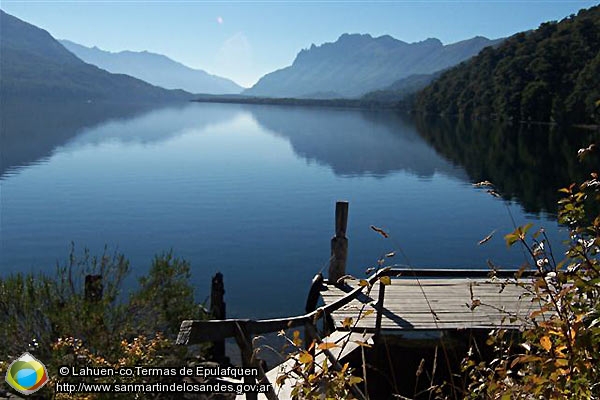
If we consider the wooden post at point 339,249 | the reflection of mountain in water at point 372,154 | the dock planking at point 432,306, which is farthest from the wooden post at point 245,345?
the reflection of mountain in water at point 372,154

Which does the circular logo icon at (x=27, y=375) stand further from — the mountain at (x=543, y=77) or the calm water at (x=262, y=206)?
the mountain at (x=543, y=77)

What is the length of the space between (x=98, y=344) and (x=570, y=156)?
59176 mm

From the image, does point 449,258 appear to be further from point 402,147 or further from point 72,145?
point 72,145

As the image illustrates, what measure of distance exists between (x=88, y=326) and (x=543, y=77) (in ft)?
343

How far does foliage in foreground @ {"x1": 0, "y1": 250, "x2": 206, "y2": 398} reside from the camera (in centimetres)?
955

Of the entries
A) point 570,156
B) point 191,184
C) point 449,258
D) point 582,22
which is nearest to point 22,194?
point 191,184

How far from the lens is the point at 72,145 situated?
75.6 m

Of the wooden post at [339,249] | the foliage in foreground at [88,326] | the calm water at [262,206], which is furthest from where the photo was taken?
the calm water at [262,206]

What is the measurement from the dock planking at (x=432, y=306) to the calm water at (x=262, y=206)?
8.73m

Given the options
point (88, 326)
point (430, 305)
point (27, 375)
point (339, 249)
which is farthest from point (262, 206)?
point (27, 375)

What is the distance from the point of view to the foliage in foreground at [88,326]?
31.3ft

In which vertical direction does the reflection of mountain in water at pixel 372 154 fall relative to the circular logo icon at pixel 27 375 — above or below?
below

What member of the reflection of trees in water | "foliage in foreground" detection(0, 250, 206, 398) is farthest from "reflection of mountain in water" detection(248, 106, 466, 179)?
"foliage in foreground" detection(0, 250, 206, 398)

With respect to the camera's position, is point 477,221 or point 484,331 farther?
point 477,221
